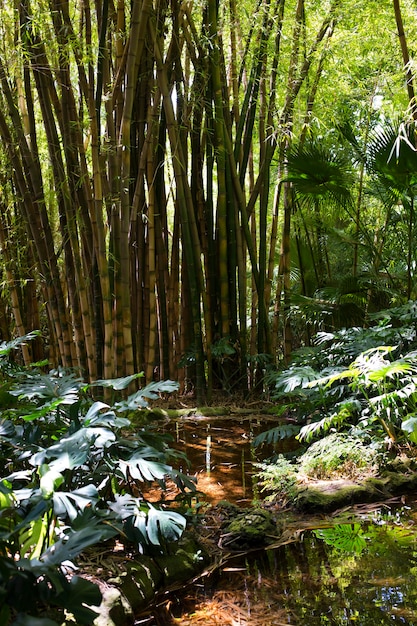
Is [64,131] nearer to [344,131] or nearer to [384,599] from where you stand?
[344,131]

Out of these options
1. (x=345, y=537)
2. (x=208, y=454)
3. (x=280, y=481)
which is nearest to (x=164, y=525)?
(x=345, y=537)

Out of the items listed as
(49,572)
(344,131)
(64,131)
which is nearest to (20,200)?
(64,131)

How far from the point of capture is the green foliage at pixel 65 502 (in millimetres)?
908

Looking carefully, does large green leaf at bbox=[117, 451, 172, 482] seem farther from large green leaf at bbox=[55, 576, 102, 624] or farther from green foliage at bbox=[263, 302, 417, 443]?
green foliage at bbox=[263, 302, 417, 443]

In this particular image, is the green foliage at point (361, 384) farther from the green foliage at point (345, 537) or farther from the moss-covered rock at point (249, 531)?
the moss-covered rock at point (249, 531)

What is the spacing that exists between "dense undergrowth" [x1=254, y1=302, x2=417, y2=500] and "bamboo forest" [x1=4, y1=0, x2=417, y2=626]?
12 mm

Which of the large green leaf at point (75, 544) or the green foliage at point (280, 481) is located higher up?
the large green leaf at point (75, 544)

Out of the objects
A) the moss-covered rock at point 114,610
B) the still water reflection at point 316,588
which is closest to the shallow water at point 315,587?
the still water reflection at point 316,588

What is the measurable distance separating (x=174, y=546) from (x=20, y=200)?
271 centimetres

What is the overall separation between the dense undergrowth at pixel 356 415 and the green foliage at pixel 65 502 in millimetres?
669

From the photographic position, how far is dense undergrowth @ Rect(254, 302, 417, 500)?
2.07 meters

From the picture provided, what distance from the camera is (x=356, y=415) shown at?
2.44m

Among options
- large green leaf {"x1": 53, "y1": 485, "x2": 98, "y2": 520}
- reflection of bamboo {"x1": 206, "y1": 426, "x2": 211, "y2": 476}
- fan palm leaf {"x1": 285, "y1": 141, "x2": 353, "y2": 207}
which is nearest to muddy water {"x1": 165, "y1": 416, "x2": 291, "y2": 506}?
reflection of bamboo {"x1": 206, "y1": 426, "x2": 211, "y2": 476}

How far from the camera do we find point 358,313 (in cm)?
404
